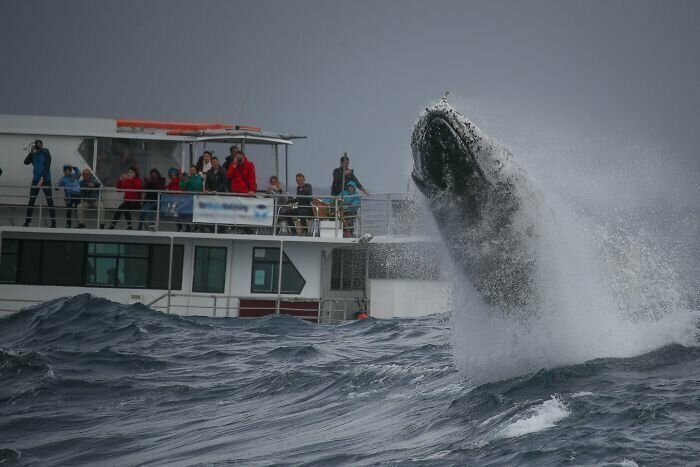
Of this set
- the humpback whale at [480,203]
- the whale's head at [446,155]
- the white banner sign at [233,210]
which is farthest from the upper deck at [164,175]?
the whale's head at [446,155]

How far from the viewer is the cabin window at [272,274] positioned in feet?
100

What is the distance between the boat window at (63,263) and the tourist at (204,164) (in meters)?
4.20

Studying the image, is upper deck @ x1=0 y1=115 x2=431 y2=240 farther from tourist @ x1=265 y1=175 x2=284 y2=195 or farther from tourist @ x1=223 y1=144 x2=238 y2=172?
tourist @ x1=223 y1=144 x2=238 y2=172

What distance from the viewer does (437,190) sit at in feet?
39.6

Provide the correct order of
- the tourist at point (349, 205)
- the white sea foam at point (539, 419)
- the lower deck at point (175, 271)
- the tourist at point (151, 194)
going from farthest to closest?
1. the lower deck at point (175, 271)
2. the tourist at point (151, 194)
3. the tourist at point (349, 205)
4. the white sea foam at point (539, 419)

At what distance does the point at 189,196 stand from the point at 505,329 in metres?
18.2

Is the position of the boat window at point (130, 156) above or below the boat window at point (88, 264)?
above

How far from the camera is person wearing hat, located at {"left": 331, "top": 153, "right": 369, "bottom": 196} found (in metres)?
28.8

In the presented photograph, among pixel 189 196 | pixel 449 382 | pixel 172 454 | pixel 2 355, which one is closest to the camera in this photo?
pixel 172 454

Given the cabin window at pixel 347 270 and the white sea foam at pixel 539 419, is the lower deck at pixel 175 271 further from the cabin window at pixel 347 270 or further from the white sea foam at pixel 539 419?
the white sea foam at pixel 539 419

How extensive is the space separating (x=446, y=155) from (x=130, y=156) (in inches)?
864

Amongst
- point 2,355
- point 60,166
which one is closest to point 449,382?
point 2,355

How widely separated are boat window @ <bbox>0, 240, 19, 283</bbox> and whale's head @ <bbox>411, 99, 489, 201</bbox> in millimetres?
21592

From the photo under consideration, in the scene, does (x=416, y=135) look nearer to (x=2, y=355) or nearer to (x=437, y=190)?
(x=437, y=190)
